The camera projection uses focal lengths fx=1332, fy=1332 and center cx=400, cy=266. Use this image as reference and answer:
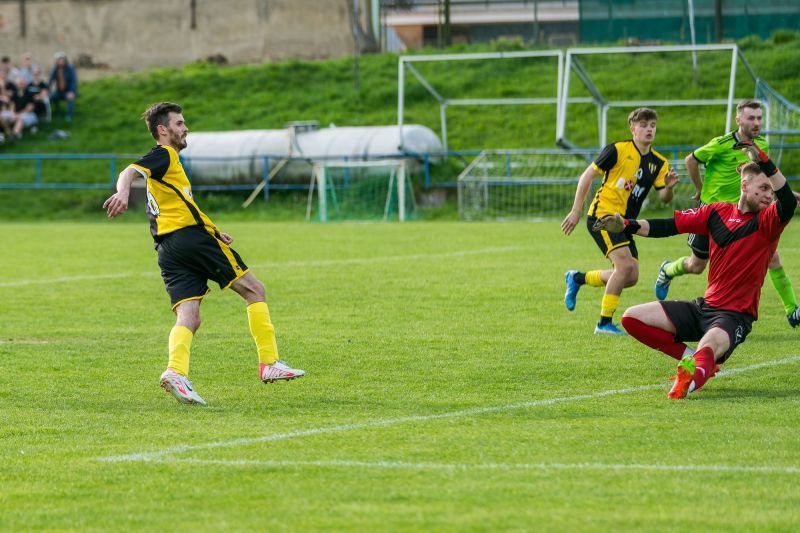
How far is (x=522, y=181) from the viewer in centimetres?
3039

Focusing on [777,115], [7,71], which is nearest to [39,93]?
[7,71]

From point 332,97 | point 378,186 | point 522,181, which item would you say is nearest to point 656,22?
point 522,181

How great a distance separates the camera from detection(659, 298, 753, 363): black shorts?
832 centimetres

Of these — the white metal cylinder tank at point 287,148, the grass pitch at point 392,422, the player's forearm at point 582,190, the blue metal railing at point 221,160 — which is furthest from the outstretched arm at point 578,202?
the white metal cylinder tank at point 287,148

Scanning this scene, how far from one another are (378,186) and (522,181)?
4.08 metres

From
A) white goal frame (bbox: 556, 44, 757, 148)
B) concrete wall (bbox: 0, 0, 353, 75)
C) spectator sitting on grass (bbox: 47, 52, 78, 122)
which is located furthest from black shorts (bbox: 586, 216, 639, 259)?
concrete wall (bbox: 0, 0, 353, 75)

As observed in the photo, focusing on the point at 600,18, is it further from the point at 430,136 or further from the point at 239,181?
the point at 239,181

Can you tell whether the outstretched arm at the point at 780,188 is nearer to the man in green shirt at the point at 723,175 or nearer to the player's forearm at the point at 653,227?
the player's forearm at the point at 653,227

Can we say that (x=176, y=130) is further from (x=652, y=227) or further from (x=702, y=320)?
(x=702, y=320)

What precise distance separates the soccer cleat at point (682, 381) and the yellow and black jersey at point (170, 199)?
9.96 feet

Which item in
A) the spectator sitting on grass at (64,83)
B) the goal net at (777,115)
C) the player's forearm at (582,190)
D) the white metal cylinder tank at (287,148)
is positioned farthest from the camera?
the spectator sitting on grass at (64,83)

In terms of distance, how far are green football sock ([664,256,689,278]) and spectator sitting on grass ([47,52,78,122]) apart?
94.1 ft

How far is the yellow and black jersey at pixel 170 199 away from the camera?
8.39 meters

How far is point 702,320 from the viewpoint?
855 cm
